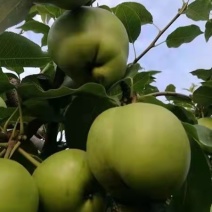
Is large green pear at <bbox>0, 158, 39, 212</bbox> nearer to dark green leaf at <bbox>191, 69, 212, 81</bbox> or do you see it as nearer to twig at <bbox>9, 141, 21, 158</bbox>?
twig at <bbox>9, 141, 21, 158</bbox>

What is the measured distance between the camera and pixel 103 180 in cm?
96

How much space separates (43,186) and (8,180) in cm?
8

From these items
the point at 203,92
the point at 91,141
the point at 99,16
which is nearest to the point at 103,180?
the point at 91,141

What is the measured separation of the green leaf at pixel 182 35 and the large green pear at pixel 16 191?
38.0 inches

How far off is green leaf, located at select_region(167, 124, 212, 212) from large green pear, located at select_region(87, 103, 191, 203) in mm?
184

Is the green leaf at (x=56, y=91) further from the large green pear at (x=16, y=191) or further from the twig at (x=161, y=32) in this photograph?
the twig at (x=161, y=32)

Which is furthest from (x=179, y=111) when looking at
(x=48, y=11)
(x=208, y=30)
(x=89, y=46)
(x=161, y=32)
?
(x=208, y=30)

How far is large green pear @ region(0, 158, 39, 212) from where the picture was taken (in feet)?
2.99

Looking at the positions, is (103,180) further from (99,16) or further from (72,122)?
(99,16)

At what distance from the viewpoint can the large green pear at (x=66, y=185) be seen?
0.98 meters

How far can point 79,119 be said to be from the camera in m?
1.18

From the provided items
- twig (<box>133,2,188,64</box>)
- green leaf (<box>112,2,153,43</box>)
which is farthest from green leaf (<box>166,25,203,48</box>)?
green leaf (<box>112,2,153,43</box>)

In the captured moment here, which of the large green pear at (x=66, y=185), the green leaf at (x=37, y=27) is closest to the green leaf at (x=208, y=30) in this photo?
the green leaf at (x=37, y=27)

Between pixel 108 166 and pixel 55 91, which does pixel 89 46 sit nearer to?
pixel 55 91
